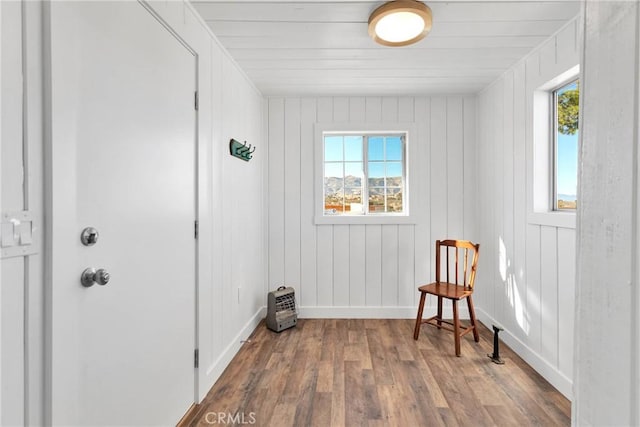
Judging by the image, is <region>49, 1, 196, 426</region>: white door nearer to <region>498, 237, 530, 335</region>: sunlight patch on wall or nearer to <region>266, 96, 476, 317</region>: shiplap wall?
<region>266, 96, 476, 317</region>: shiplap wall

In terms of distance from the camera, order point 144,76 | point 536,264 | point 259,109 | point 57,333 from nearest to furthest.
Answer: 1. point 57,333
2. point 144,76
3. point 536,264
4. point 259,109

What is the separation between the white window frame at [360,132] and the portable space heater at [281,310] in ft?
2.55

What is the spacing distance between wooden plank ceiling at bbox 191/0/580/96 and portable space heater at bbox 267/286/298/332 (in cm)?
191

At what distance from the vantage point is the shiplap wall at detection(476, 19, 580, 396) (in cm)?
191

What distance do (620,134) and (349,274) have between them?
111 inches

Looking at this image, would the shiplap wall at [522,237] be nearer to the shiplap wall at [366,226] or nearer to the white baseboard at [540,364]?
the white baseboard at [540,364]

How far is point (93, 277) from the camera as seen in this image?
1066 millimetres

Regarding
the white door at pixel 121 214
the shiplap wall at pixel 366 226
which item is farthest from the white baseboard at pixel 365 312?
the white door at pixel 121 214

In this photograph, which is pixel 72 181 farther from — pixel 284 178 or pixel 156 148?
pixel 284 178

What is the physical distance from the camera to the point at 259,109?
3.07 m

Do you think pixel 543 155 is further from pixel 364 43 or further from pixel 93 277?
pixel 93 277

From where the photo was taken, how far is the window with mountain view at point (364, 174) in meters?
3.24

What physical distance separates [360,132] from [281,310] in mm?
1896

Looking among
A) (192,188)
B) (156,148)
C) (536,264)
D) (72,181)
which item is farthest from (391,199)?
(72,181)
